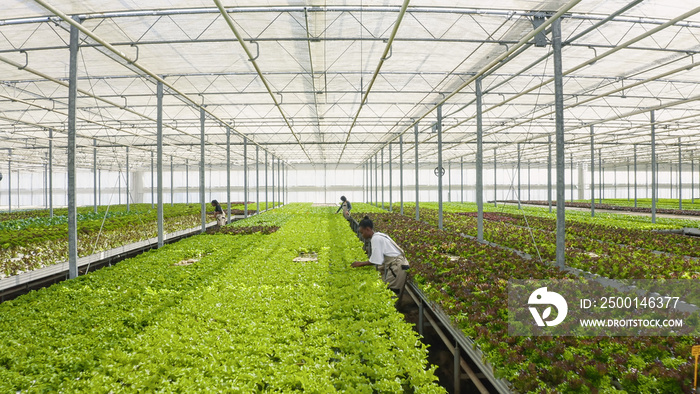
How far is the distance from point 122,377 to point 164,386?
1.53 ft

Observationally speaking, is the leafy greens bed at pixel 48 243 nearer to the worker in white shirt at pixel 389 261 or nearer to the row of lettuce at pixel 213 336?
the row of lettuce at pixel 213 336

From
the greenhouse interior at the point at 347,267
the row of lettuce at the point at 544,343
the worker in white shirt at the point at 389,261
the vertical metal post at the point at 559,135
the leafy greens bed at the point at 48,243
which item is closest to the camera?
the row of lettuce at the point at 544,343

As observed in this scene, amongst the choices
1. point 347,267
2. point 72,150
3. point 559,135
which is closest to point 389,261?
point 347,267

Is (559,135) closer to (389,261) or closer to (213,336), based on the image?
(389,261)

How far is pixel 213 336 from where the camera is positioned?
4113 mm

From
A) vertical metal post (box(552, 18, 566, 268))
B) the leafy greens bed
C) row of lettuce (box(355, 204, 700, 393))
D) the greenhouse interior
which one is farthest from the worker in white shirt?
the leafy greens bed

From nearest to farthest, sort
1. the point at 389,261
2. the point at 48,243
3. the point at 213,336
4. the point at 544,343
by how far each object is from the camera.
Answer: the point at 544,343, the point at 213,336, the point at 389,261, the point at 48,243

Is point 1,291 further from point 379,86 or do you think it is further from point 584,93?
point 584,93

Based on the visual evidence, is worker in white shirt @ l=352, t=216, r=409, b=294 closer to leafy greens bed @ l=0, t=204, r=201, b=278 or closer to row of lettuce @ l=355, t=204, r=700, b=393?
row of lettuce @ l=355, t=204, r=700, b=393

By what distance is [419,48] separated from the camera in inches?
436

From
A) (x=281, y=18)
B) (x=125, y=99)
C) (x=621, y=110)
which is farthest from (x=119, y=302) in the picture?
(x=621, y=110)

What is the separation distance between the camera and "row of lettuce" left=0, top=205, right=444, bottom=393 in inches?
129

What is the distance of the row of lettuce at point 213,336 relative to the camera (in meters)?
3.28

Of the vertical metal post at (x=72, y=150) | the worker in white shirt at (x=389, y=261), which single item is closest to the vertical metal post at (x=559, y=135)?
the worker in white shirt at (x=389, y=261)
